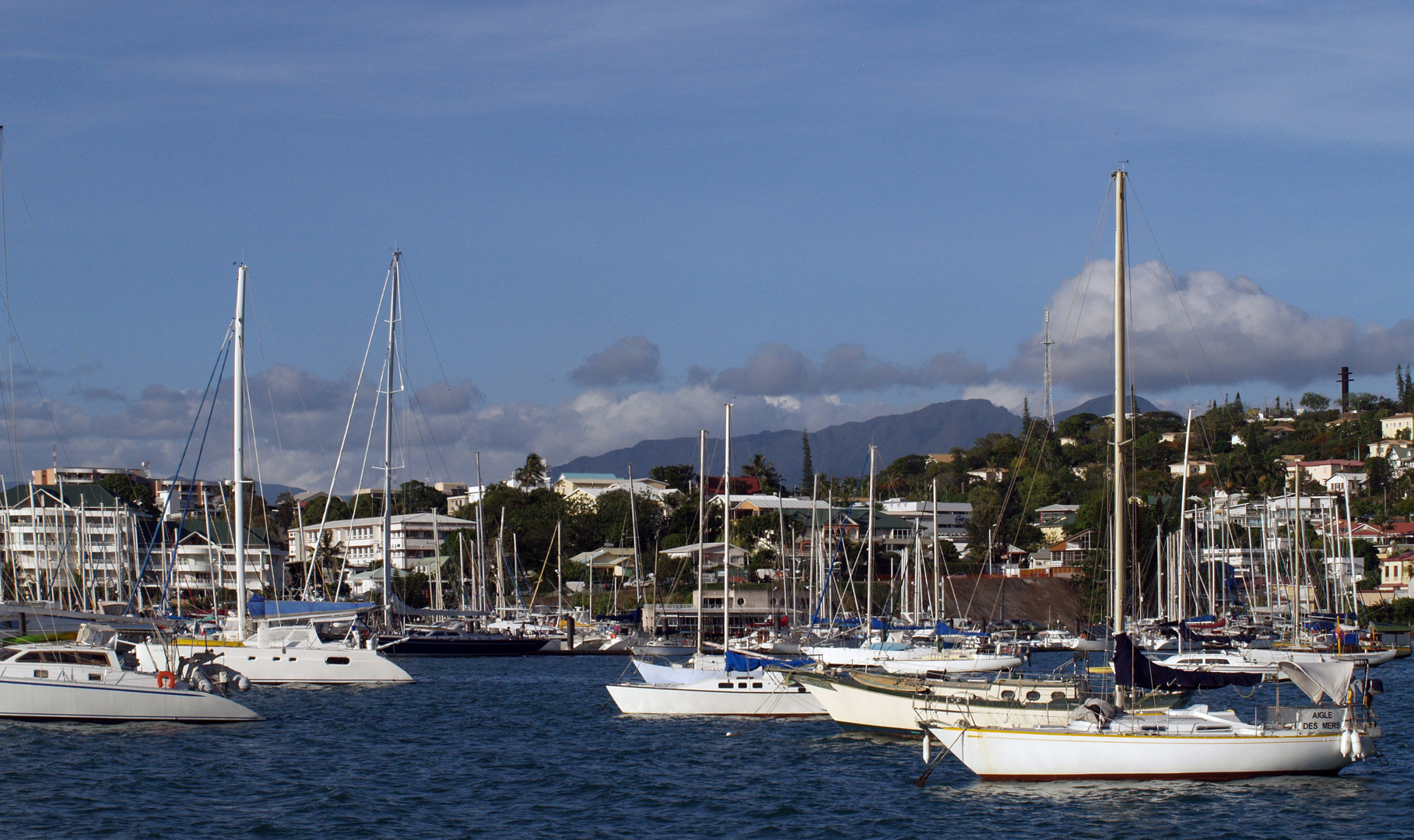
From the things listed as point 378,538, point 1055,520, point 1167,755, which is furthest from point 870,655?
point 1055,520

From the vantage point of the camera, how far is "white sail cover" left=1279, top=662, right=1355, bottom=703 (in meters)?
28.8

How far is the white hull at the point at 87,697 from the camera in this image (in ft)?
124

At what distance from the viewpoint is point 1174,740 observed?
91.0 ft

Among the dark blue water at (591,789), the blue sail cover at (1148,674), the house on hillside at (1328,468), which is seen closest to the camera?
the dark blue water at (591,789)

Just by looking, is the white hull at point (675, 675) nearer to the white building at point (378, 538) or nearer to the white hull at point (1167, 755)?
the white hull at point (1167, 755)

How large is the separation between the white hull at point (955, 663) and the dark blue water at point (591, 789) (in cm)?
1872

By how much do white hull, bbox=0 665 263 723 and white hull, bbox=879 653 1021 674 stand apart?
31.8 meters

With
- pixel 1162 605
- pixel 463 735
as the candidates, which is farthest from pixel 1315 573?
pixel 463 735

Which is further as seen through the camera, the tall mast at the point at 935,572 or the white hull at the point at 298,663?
the tall mast at the point at 935,572

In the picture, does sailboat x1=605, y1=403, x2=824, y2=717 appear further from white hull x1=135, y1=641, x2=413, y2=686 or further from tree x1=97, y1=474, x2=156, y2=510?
tree x1=97, y1=474, x2=156, y2=510

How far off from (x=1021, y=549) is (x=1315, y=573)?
59.6m

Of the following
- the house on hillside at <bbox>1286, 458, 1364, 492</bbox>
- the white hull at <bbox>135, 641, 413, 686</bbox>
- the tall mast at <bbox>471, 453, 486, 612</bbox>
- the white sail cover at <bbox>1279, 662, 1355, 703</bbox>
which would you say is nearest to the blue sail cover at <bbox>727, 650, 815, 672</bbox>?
the white sail cover at <bbox>1279, 662, 1355, 703</bbox>

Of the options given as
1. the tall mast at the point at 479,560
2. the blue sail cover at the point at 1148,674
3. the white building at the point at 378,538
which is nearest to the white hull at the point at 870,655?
the blue sail cover at the point at 1148,674

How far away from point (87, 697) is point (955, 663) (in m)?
37.8
